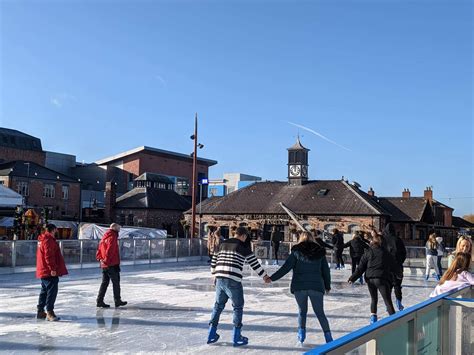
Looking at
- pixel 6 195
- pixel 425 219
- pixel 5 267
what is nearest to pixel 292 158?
pixel 425 219

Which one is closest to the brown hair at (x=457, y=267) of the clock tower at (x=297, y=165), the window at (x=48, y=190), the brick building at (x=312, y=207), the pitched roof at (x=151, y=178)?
the brick building at (x=312, y=207)

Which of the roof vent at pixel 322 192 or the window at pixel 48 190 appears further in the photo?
the window at pixel 48 190

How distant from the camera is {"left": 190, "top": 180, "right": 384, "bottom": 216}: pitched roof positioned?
138ft

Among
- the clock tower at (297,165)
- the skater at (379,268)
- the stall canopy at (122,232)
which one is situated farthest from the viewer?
the clock tower at (297,165)

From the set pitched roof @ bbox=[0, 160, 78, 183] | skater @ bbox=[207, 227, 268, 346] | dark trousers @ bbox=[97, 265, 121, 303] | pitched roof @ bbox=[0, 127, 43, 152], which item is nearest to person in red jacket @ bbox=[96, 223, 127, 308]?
dark trousers @ bbox=[97, 265, 121, 303]

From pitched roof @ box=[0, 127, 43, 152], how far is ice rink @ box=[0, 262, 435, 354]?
54759mm

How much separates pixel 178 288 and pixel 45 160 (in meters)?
61.7

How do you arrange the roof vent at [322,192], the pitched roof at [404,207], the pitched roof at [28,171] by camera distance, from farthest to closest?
the pitched roof at [28,171], the roof vent at [322,192], the pitched roof at [404,207]

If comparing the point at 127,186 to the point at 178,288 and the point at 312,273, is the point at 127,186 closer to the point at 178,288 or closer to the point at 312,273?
the point at 178,288

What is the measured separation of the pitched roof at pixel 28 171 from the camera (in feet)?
170

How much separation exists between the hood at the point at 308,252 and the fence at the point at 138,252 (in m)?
12.9

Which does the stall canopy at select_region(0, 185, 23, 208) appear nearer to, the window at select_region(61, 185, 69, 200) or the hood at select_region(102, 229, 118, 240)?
the hood at select_region(102, 229, 118, 240)

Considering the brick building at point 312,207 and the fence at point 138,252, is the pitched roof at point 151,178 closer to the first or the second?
the brick building at point 312,207

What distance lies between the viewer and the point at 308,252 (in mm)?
7387
